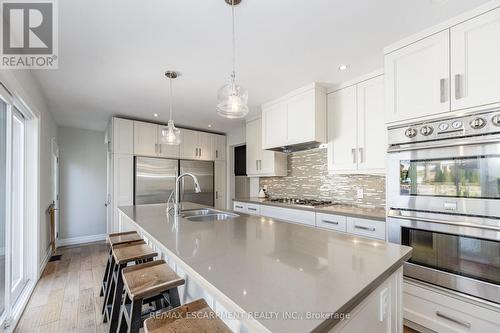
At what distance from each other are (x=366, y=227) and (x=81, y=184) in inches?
212

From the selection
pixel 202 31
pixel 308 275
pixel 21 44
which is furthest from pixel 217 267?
pixel 21 44

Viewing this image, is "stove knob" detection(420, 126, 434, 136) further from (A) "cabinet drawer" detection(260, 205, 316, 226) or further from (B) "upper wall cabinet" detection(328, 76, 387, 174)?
(A) "cabinet drawer" detection(260, 205, 316, 226)

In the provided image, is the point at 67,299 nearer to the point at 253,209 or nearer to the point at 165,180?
the point at 165,180

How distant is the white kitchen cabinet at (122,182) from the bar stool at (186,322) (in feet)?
11.0

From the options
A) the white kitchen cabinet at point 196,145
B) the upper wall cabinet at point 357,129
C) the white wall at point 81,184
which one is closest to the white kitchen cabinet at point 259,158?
the upper wall cabinet at point 357,129

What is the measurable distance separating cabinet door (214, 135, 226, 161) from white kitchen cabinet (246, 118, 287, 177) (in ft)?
3.60

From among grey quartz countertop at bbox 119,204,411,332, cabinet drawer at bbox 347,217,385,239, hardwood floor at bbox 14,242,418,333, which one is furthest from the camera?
cabinet drawer at bbox 347,217,385,239

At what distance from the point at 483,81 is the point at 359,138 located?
3.79ft

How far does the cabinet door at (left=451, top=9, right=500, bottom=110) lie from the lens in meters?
1.49

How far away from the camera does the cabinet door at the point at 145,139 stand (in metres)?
4.09

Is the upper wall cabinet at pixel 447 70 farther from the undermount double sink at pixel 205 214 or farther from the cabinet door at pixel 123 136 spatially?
the cabinet door at pixel 123 136

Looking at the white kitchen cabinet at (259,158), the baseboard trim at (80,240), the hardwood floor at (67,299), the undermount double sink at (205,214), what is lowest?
the baseboard trim at (80,240)

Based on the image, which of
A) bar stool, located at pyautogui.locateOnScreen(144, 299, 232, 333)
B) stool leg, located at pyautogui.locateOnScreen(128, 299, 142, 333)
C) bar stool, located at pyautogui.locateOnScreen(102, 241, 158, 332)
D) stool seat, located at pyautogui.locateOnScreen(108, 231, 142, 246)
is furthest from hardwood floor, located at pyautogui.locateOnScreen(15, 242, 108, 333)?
bar stool, located at pyautogui.locateOnScreen(144, 299, 232, 333)

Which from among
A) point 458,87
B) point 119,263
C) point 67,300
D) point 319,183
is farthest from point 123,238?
point 458,87
